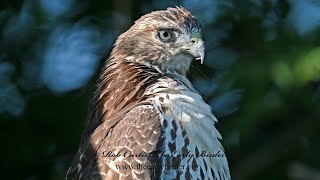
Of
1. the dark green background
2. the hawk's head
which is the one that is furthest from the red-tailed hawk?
the dark green background

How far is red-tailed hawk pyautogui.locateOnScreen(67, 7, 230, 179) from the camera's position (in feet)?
21.6

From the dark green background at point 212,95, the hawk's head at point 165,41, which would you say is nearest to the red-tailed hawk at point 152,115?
the hawk's head at point 165,41

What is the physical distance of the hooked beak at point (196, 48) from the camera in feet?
23.4

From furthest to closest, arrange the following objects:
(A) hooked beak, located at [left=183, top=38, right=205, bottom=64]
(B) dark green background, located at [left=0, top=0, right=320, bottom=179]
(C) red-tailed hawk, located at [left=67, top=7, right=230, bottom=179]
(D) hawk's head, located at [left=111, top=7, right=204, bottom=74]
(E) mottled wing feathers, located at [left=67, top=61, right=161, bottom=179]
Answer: (B) dark green background, located at [left=0, top=0, right=320, bottom=179], (D) hawk's head, located at [left=111, top=7, right=204, bottom=74], (A) hooked beak, located at [left=183, top=38, right=205, bottom=64], (E) mottled wing feathers, located at [left=67, top=61, right=161, bottom=179], (C) red-tailed hawk, located at [left=67, top=7, right=230, bottom=179]

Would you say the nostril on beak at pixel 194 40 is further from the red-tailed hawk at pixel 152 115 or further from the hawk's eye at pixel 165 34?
the hawk's eye at pixel 165 34

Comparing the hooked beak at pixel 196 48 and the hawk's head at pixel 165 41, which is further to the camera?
the hawk's head at pixel 165 41

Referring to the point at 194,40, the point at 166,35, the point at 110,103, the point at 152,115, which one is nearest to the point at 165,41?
the point at 166,35

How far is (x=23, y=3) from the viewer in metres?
8.46

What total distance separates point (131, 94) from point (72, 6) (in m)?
1.64

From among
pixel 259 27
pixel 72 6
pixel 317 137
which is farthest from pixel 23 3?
pixel 317 137

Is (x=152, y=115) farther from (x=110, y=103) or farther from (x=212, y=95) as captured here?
(x=212, y=95)

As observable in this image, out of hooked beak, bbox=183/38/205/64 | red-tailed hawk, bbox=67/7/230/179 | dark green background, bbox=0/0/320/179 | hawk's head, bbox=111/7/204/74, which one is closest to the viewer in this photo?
red-tailed hawk, bbox=67/7/230/179

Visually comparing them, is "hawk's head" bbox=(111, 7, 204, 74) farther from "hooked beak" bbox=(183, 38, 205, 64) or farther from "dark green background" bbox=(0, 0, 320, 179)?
"dark green background" bbox=(0, 0, 320, 179)

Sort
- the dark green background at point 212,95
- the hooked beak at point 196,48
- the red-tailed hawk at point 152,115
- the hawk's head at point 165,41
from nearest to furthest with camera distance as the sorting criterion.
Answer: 1. the red-tailed hawk at point 152,115
2. the hooked beak at point 196,48
3. the hawk's head at point 165,41
4. the dark green background at point 212,95
